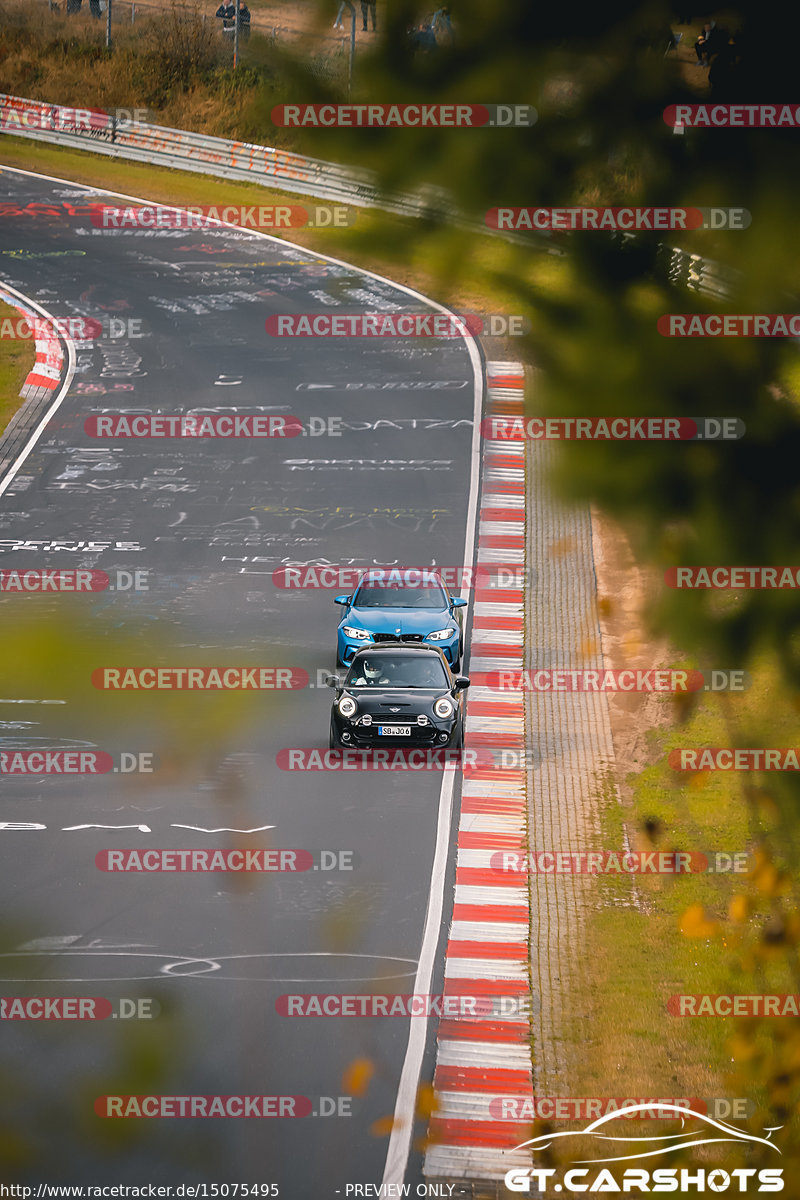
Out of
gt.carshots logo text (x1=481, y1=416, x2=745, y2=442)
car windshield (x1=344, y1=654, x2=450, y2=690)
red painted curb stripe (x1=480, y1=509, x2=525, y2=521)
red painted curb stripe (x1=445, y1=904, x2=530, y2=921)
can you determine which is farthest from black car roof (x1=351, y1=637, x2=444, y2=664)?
gt.carshots logo text (x1=481, y1=416, x2=745, y2=442)

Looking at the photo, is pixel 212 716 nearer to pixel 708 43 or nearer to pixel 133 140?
pixel 708 43

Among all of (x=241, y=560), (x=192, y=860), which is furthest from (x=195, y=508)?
(x=192, y=860)

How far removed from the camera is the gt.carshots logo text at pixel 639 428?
1769 millimetres

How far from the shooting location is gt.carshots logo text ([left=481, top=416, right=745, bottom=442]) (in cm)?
177

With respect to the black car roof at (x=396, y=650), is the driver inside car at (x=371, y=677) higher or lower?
lower

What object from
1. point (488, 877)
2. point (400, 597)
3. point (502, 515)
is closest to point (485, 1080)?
point (488, 877)

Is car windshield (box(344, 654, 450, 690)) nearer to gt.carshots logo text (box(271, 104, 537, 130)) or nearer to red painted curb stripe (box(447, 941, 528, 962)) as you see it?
red painted curb stripe (box(447, 941, 528, 962))

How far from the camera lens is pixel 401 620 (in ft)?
66.2

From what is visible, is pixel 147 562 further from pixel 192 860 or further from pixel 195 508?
pixel 192 860

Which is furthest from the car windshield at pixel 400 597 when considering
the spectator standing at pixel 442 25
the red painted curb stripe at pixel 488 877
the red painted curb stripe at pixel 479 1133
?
the spectator standing at pixel 442 25

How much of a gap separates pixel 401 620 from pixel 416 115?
61.0ft

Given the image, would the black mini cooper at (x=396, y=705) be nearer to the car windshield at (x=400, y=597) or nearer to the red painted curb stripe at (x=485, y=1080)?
the car windshield at (x=400, y=597)

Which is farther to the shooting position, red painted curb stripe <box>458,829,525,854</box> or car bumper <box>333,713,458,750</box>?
car bumper <box>333,713,458,750</box>

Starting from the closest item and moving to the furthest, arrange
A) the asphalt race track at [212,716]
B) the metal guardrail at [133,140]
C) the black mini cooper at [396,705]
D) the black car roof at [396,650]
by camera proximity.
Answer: the asphalt race track at [212,716]
the black mini cooper at [396,705]
the black car roof at [396,650]
the metal guardrail at [133,140]
